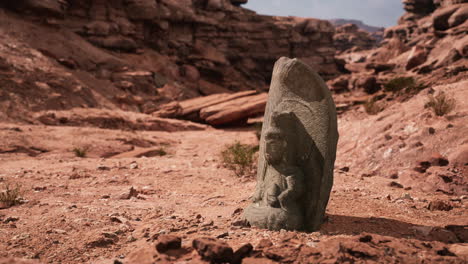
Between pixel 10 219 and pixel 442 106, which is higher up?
pixel 442 106

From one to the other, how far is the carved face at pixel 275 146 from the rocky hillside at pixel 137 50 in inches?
376

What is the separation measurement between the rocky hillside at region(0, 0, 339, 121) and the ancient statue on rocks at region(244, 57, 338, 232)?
31.5 feet

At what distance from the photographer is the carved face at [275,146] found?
3.20 meters

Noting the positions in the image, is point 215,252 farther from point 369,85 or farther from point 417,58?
point 417,58

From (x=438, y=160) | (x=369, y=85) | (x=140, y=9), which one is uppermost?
(x=140, y=9)

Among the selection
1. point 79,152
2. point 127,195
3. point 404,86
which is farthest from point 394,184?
point 79,152

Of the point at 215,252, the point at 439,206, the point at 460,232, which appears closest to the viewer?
the point at 215,252

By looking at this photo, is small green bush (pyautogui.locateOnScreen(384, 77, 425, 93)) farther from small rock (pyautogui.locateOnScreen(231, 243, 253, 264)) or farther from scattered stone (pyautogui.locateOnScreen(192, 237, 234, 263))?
scattered stone (pyautogui.locateOnScreen(192, 237, 234, 263))

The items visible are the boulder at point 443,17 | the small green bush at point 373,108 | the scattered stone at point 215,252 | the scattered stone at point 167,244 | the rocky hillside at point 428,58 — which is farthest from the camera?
the boulder at point 443,17

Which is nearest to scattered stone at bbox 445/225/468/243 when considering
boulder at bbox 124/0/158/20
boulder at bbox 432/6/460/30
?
boulder at bbox 432/6/460/30

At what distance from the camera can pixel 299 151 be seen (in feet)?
10.7

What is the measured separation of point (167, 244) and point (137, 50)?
18.2 m

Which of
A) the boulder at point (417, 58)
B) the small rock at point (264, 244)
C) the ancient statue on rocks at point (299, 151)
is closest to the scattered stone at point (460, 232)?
the ancient statue on rocks at point (299, 151)

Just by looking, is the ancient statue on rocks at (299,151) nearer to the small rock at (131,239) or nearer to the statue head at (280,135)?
the statue head at (280,135)
